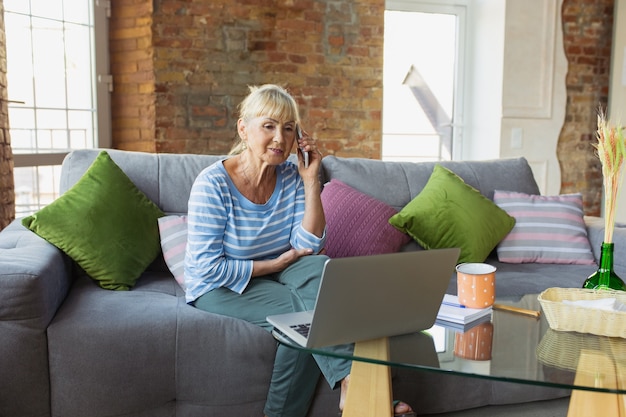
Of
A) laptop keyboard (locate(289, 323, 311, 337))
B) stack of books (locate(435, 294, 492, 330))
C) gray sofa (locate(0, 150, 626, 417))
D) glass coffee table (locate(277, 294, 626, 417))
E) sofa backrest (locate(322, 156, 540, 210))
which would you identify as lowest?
gray sofa (locate(0, 150, 626, 417))

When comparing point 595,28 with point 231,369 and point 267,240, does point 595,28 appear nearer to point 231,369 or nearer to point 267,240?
point 267,240

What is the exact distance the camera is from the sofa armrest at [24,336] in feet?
5.88

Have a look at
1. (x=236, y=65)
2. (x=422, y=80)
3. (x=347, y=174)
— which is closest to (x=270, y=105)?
(x=347, y=174)

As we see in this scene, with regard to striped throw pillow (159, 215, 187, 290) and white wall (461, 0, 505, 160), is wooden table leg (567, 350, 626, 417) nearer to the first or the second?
striped throw pillow (159, 215, 187, 290)

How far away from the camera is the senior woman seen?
1897 millimetres

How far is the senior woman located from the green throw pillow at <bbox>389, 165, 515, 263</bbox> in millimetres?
624

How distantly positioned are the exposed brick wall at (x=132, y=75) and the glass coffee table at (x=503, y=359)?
118 inches

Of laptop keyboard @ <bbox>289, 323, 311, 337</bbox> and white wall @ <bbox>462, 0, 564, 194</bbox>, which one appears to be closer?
laptop keyboard @ <bbox>289, 323, 311, 337</bbox>

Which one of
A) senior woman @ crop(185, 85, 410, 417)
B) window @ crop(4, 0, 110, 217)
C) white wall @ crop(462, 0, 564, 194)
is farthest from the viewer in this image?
white wall @ crop(462, 0, 564, 194)

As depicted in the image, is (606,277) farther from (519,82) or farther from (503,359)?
(519,82)

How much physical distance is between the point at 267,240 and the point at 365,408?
0.77m

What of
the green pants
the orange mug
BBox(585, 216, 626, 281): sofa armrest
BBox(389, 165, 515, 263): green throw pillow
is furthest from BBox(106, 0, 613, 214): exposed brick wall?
the orange mug

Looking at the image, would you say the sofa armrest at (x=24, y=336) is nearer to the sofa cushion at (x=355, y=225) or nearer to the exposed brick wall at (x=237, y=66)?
the sofa cushion at (x=355, y=225)

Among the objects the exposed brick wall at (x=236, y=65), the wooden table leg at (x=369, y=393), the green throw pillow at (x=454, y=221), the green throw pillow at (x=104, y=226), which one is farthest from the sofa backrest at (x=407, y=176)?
the exposed brick wall at (x=236, y=65)
